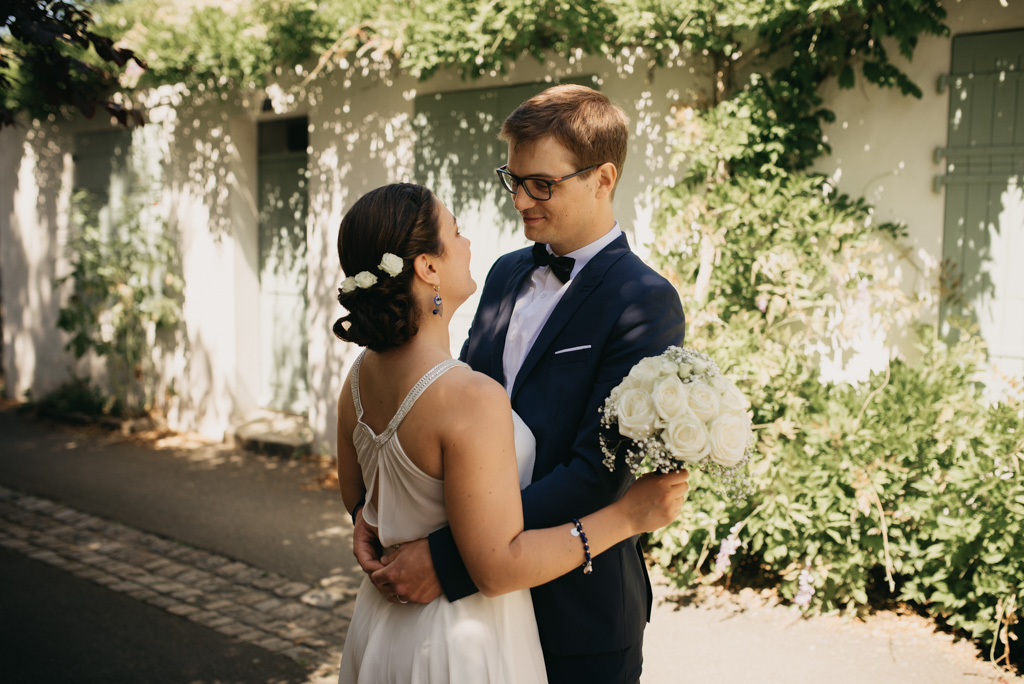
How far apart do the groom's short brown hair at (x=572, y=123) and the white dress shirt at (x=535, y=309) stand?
0.81 feet

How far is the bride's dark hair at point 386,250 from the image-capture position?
1.97 metres

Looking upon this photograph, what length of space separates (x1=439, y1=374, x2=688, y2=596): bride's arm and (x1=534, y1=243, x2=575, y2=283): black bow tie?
0.62 meters

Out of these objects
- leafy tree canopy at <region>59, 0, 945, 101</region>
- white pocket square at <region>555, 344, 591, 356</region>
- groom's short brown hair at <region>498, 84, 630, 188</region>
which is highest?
leafy tree canopy at <region>59, 0, 945, 101</region>

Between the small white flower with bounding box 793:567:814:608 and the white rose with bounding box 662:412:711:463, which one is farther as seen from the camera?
the small white flower with bounding box 793:567:814:608

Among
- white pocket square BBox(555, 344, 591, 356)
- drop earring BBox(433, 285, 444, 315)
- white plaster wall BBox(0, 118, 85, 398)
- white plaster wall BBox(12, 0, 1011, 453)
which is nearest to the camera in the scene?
drop earring BBox(433, 285, 444, 315)

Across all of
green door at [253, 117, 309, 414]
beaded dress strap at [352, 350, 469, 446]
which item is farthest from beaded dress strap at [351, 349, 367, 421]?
green door at [253, 117, 309, 414]

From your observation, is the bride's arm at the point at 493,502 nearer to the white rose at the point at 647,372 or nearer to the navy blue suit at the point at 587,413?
the navy blue suit at the point at 587,413

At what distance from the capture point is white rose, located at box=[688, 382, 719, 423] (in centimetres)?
182

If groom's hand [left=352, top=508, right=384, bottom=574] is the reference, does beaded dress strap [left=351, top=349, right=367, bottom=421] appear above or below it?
above

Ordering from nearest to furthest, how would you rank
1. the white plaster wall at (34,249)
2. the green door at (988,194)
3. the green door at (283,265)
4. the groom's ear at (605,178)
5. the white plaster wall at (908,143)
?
1. the groom's ear at (605,178)
2. the green door at (988,194)
3. the white plaster wall at (908,143)
4. the green door at (283,265)
5. the white plaster wall at (34,249)

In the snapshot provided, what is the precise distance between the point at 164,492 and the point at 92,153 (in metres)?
4.75

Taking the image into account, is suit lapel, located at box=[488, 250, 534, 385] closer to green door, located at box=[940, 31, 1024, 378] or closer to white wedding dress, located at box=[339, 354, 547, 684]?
white wedding dress, located at box=[339, 354, 547, 684]

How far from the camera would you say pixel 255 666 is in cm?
417

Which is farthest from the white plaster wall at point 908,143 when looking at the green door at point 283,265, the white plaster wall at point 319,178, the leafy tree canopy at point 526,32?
the green door at point 283,265
